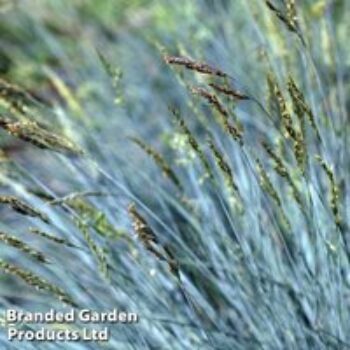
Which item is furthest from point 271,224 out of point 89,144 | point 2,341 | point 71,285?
point 89,144

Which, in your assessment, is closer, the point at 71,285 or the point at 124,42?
the point at 71,285

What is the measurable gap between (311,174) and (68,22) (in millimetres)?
2359

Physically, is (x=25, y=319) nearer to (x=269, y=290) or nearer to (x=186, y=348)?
(x=186, y=348)

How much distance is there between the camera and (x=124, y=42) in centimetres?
385

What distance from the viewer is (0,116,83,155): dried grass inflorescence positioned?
1.72 m

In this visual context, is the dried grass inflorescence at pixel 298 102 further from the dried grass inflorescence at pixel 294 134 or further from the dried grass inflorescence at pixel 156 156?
the dried grass inflorescence at pixel 156 156

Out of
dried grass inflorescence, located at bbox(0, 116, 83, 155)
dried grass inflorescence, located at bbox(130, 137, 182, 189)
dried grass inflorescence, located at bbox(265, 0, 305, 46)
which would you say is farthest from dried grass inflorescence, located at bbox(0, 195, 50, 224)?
dried grass inflorescence, located at bbox(265, 0, 305, 46)

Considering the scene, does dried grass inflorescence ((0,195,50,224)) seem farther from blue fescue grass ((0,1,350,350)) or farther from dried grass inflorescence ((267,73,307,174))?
dried grass inflorescence ((267,73,307,174))

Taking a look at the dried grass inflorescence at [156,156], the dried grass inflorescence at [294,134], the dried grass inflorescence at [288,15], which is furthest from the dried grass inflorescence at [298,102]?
the dried grass inflorescence at [156,156]

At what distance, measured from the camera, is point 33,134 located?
1.81 meters

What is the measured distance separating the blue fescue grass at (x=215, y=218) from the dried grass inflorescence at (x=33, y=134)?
0.30 ft

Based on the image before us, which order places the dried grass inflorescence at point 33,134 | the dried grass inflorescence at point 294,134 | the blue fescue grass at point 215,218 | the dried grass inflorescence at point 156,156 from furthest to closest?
the dried grass inflorescence at point 156,156, the blue fescue grass at point 215,218, the dried grass inflorescence at point 33,134, the dried grass inflorescence at point 294,134

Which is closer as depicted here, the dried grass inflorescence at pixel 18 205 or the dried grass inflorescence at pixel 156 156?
the dried grass inflorescence at pixel 18 205

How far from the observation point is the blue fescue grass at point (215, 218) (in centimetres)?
193
